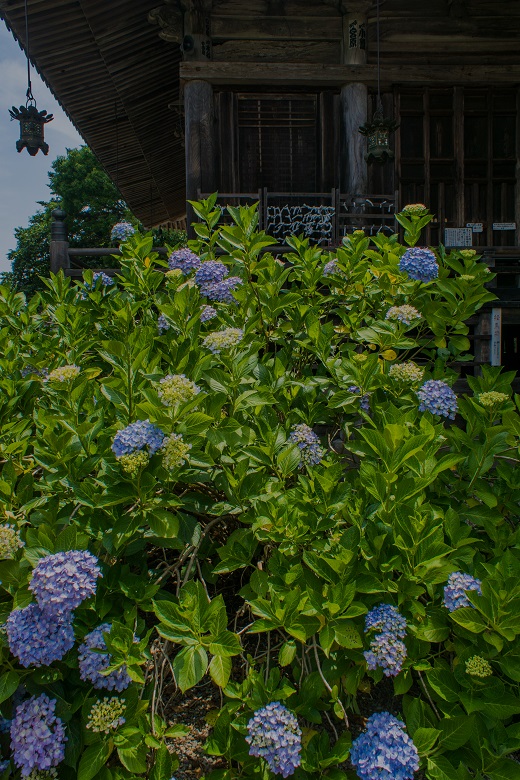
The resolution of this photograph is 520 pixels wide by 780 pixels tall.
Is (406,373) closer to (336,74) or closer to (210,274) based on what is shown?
(210,274)

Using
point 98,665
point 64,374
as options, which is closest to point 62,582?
point 98,665

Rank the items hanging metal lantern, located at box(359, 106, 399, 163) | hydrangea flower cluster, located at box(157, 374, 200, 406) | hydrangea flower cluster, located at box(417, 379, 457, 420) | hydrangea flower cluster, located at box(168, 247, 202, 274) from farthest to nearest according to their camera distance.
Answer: hanging metal lantern, located at box(359, 106, 399, 163) → hydrangea flower cluster, located at box(168, 247, 202, 274) → hydrangea flower cluster, located at box(417, 379, 457, 420) → hydrangea flower cluster, located at box(157, 374, 200, 406)

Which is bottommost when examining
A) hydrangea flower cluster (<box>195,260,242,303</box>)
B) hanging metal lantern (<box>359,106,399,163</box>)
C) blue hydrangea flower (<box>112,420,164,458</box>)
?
blue hydrangea flower (<box>112,420,164,458</box>)

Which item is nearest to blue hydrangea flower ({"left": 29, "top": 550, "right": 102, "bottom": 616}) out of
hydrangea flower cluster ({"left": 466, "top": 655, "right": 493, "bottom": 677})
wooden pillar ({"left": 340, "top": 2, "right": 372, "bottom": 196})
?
hydrangea flower cluster ({"left": 466, "top": 655, "right": 493, "bottom": 677})

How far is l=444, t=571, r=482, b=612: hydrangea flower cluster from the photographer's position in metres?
1.72

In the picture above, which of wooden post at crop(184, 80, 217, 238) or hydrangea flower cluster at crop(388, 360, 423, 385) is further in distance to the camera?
wooden post at crop(184, 80, 217, 238)

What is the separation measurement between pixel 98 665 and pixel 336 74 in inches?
277

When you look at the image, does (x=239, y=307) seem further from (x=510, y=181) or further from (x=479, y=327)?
(x=510, y=181)

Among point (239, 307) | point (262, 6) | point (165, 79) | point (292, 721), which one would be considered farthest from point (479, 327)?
point (165, 79)

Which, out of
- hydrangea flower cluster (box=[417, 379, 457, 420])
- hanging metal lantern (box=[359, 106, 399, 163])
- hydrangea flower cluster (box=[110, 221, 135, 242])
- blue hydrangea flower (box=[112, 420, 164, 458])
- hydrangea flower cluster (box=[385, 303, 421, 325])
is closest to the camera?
blue hydrangea flower (box=[112, 420, 164, 458])

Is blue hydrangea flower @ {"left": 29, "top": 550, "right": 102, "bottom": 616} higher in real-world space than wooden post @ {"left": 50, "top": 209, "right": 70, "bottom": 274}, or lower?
lower

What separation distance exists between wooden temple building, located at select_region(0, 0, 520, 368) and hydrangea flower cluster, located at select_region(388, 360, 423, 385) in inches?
179

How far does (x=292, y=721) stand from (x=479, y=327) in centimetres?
338

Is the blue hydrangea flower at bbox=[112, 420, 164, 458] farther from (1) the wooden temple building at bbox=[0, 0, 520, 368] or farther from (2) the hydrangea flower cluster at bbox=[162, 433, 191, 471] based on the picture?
(1) the wooden temple building at bbox=[0, 0, 520, 368]
